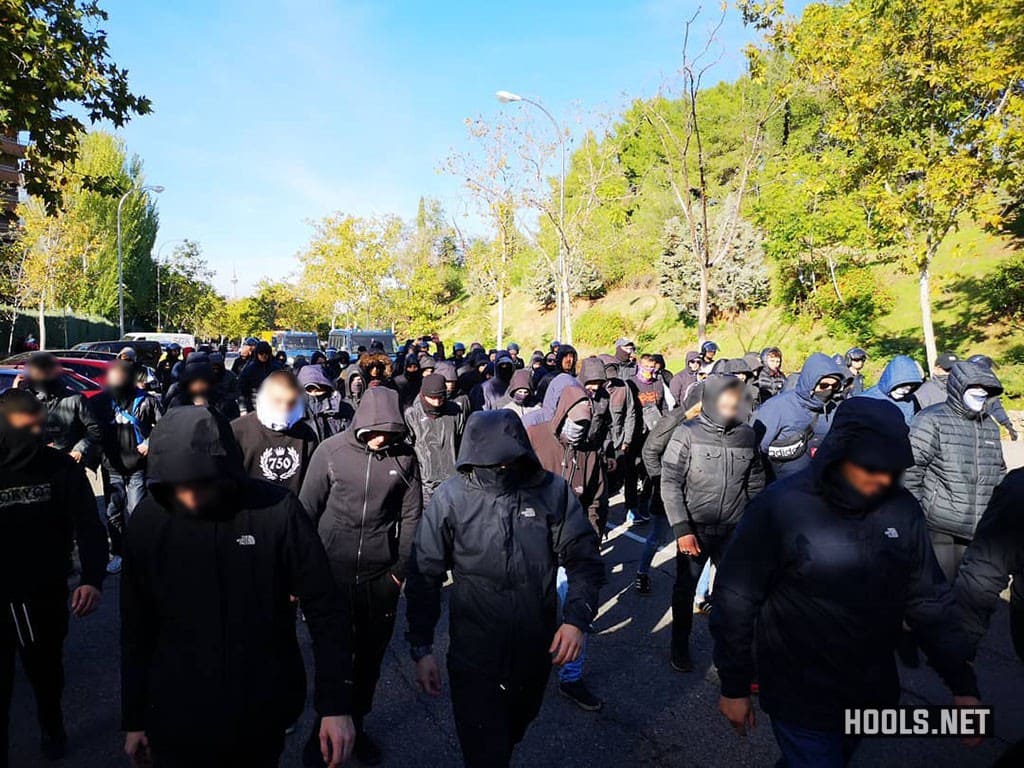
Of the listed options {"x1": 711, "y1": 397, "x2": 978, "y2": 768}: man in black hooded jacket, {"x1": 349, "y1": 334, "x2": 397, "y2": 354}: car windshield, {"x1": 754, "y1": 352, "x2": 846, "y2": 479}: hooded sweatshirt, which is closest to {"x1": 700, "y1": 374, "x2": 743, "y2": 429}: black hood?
{"x1": 754, "y1": 352, "x2": 846, "y2": 479}: hooded sweatshirt

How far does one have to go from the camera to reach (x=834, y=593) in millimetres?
2393

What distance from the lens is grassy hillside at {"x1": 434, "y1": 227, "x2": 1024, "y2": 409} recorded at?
19.2 metres

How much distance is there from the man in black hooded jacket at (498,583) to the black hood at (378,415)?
90 cm

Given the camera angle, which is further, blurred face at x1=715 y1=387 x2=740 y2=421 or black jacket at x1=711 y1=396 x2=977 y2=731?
blurred face at x1=715 y1=387 x2=740 y2=421

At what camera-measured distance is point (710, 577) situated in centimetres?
556

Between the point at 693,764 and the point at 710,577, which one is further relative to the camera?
the point at 710,577

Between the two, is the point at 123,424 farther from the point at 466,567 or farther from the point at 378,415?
the point at 466,567

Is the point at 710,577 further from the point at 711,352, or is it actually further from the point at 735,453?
the point at 711,352

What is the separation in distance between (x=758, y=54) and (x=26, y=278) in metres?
34.0

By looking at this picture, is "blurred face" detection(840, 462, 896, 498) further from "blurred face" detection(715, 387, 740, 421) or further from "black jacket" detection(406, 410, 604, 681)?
"blurred face" detection(715, 387, 740, 421)

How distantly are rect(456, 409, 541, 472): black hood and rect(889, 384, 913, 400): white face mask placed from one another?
4337mm

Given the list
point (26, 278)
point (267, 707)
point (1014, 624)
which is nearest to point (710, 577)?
point (1014, 624)

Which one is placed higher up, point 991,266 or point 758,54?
point 758,54

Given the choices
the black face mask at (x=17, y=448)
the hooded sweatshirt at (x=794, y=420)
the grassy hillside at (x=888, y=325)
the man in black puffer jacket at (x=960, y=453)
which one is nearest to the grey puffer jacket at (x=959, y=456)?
the man in black puffer jacket at (x=960, y=453)
